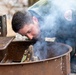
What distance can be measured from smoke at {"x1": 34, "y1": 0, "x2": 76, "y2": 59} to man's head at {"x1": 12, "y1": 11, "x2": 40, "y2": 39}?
202 mm

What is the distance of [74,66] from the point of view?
291cm

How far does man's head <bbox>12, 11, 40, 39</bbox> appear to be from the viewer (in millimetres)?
2307

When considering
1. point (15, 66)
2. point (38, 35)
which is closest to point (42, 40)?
point (38, 35)

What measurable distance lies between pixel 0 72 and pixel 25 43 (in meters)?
0.83

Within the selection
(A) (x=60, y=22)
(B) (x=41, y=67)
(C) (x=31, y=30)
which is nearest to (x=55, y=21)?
(A) (x=60, y=22)

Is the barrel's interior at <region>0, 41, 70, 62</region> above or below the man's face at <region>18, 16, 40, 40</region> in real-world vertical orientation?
below

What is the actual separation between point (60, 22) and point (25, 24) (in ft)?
1.68

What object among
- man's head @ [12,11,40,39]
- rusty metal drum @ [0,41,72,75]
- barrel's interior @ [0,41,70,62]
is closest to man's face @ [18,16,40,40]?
man's head @ [12,11,40,39]

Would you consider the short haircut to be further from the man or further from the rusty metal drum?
the rusty metal drum

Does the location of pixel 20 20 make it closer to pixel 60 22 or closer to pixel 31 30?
pixel 31 30

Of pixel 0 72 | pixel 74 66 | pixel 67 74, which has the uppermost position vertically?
pixel 0 72

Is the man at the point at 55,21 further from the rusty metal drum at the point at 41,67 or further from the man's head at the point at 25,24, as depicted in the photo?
the rusty metal drum at the point at 41,67

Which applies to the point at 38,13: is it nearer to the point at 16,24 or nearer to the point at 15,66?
the point at 16,24

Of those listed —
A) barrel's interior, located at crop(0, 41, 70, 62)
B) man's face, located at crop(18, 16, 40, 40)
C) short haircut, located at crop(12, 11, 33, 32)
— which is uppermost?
short haircut, located at crop(12, 11, 33, 32)
